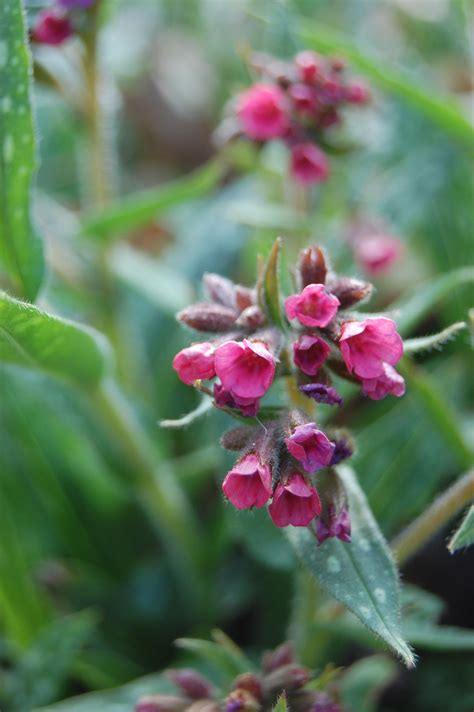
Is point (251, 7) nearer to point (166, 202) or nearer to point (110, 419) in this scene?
point (166, 202)

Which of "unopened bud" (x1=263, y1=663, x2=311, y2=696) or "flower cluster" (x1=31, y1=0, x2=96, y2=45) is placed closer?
"unopened bud" (x1=263, y1=663, x2=311, y2=696)

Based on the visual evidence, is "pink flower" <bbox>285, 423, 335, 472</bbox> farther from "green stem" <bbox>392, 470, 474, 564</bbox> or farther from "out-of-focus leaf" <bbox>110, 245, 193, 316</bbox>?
"out-of-focus leaf" <bbox>110, 245, 193, 316</bbox>

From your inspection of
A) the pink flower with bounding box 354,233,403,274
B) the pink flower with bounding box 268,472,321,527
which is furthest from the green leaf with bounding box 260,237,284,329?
the pink flower with bounding box 354,233,403,274

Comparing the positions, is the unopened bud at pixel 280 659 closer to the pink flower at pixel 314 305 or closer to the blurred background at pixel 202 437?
the blurred background at pixel 202 437

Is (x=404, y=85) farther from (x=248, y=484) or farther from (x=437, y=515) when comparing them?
(x=248, y=484)

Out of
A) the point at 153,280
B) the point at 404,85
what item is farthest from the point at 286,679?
the point at 404,85

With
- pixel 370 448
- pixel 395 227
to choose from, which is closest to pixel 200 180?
pixel 395 227
